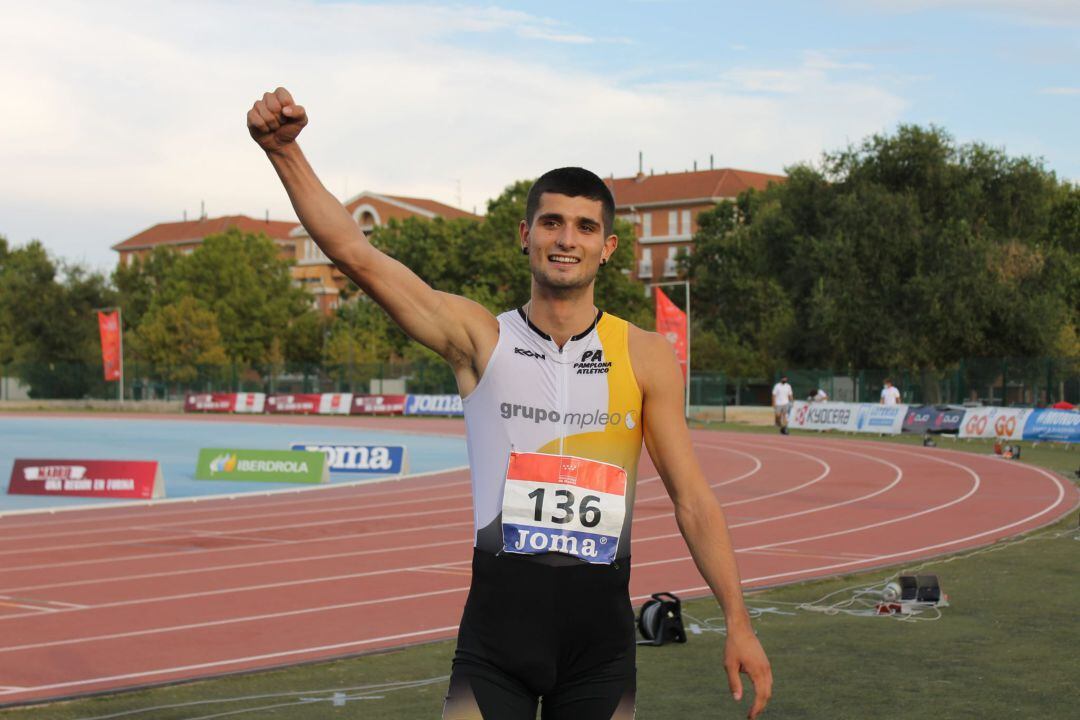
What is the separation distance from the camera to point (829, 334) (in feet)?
187

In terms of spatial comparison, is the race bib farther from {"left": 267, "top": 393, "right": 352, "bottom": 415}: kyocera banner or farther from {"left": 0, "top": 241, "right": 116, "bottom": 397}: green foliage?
{"left": 0, "top": 241, "right": 116, "bottom": 397}: green foliage

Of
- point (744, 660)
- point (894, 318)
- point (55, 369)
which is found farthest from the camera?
point (55, 369)

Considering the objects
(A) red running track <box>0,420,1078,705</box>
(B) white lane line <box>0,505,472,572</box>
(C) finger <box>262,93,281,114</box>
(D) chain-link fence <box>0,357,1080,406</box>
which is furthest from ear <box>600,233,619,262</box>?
(D) chain-link fence <box>0,357,1080,406</box>

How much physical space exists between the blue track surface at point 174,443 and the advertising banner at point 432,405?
647 cm

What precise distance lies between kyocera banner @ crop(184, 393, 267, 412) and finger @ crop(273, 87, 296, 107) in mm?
62185

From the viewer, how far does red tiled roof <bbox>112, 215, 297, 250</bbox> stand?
145 m

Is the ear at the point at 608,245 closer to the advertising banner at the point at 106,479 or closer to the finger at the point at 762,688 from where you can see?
the finger at the point at 762,688

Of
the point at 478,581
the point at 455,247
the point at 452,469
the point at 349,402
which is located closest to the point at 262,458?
the point at 452,469

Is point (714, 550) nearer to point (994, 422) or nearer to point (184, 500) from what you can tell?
point (184, 500)

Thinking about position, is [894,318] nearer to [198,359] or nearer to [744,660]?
[198,359]

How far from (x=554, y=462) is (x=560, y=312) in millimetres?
→ 389

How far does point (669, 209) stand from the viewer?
112000 millimetres

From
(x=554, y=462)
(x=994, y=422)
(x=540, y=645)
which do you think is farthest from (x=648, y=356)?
(x=994, y=422)

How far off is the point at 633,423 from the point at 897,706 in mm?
4335
